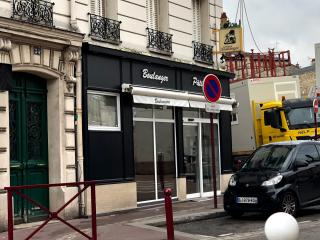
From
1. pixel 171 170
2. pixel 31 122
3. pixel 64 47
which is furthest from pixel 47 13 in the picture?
pixel 171 170

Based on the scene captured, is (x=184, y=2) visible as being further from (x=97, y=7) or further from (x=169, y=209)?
(x=169, y=209)

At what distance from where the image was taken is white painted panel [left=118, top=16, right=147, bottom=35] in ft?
47.6

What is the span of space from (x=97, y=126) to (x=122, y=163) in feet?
4.07

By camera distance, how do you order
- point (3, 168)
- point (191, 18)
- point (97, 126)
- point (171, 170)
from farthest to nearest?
point (191, 18) → point (171, 170) → point (97, 126) → point (3, 168)

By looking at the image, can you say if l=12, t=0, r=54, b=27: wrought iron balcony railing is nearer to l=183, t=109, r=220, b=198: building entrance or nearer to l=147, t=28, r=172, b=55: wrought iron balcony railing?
l=147, t=28, r=172, b=55: wrought iron balcony railing

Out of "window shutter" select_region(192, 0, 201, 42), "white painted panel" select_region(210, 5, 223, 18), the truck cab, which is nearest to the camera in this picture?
"window shutter" select_region(192, 0, 201, 42)

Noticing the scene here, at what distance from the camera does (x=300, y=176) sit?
40.1 feet

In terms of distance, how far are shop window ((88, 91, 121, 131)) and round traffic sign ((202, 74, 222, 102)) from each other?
235 cm

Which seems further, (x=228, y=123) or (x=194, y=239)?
(x=228, y=123)

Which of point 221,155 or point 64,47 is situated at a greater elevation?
point 64,47

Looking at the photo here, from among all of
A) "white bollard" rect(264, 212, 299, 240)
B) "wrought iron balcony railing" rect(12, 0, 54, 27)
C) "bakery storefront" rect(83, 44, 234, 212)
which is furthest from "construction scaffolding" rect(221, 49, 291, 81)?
"white bollard" rect(264, 212, 299, 240)

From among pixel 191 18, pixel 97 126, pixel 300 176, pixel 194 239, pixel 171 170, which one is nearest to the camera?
pixel 194 239

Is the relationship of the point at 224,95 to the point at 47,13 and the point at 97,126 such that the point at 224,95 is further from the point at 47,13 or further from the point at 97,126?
the point at 47,13

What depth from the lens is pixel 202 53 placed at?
57.7ft
